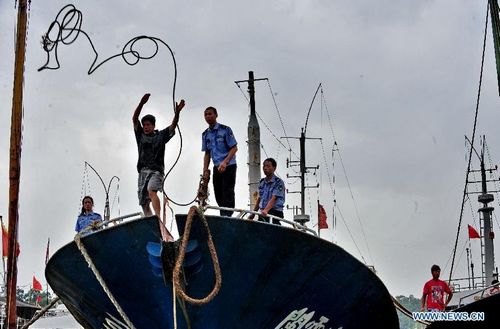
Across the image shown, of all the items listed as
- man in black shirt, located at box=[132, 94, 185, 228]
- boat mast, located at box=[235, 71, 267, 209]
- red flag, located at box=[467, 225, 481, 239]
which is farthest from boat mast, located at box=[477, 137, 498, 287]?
man in black shirt, located at box=[132, 94, 185, 228]

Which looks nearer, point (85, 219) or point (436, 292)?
point (85, 219)

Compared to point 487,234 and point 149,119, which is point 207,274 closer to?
point 149,119

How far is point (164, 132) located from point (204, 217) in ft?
5.30

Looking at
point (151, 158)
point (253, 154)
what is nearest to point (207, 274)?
point (151, 158)

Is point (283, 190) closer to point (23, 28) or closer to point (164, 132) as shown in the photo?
point (164, 132)

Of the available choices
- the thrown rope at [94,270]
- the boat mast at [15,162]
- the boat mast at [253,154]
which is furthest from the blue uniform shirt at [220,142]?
the boat mast at [253,154]

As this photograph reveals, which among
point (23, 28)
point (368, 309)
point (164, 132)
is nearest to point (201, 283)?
point (164, 132)

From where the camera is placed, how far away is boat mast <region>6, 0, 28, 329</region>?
9406 millimetres

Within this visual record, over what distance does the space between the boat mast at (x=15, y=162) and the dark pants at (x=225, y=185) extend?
2.52 m

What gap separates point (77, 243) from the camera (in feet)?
27.4

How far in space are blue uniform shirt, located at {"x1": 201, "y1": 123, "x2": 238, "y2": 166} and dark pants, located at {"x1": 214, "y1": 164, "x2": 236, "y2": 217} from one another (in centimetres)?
12

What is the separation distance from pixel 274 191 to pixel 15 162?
337 centimetres

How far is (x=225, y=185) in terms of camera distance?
9664 mm

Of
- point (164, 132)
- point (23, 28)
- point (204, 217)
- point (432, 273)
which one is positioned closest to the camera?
point (204, 217)
